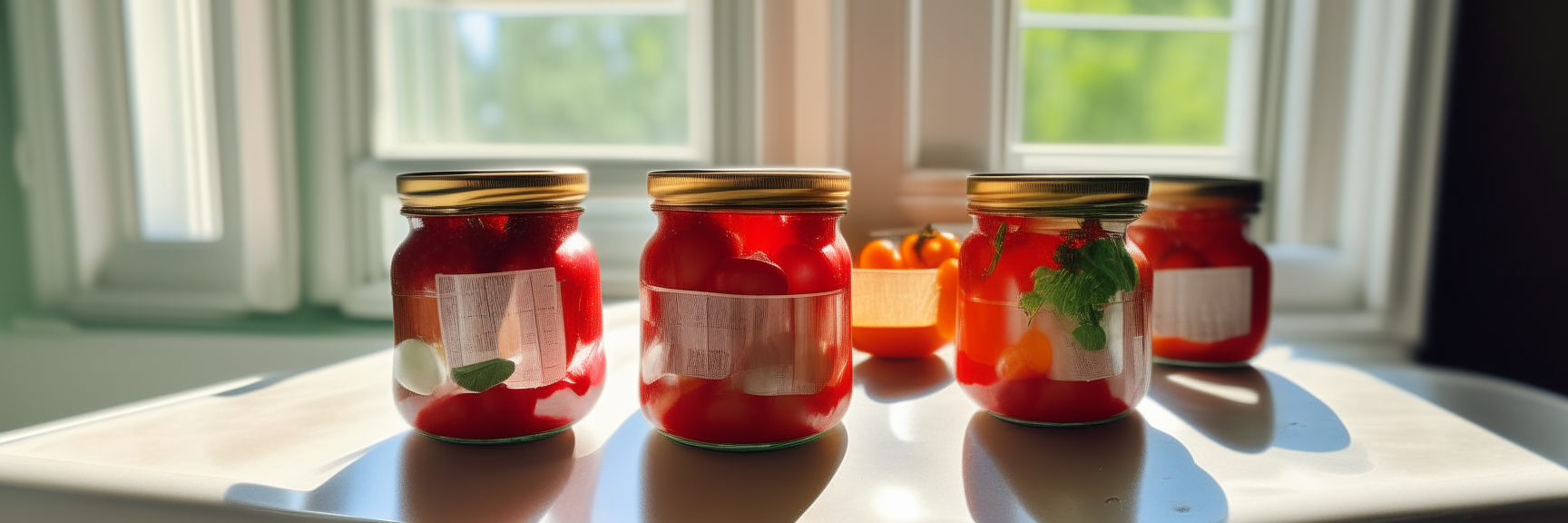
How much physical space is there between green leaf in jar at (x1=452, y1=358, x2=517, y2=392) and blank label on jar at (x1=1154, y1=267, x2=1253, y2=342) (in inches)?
21.2

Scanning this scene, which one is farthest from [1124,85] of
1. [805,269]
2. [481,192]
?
[481,192]

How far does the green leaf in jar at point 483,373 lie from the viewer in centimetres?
47

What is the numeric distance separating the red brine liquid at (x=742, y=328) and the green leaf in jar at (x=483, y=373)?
8 cm

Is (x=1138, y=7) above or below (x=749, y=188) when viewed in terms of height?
above

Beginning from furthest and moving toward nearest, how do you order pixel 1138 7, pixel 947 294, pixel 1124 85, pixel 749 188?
pixel 1124 85, pixel 1138 7, pixel 947 294, pixel 749 188

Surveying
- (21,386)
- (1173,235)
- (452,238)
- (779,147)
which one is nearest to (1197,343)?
(1173,235)

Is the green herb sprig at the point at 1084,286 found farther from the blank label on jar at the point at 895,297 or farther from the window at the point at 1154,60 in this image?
the window at the point at 1154,60

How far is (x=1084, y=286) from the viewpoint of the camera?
499 millimetres

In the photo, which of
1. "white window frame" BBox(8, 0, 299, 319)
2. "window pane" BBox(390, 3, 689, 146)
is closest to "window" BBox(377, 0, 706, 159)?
"window pane" BBox(390, 3, 689, 146)

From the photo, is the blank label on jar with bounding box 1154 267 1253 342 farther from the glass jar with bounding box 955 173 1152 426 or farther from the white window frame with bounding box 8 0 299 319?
the white window frame with bounding box 8 0 299 319

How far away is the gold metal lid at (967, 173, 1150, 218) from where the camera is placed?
49cm

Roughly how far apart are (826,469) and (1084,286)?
20cm

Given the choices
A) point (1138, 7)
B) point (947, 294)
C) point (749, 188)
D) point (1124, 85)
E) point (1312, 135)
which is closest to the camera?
point (749, 188)

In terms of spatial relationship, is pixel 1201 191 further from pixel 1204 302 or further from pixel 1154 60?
pixel 1154 60
